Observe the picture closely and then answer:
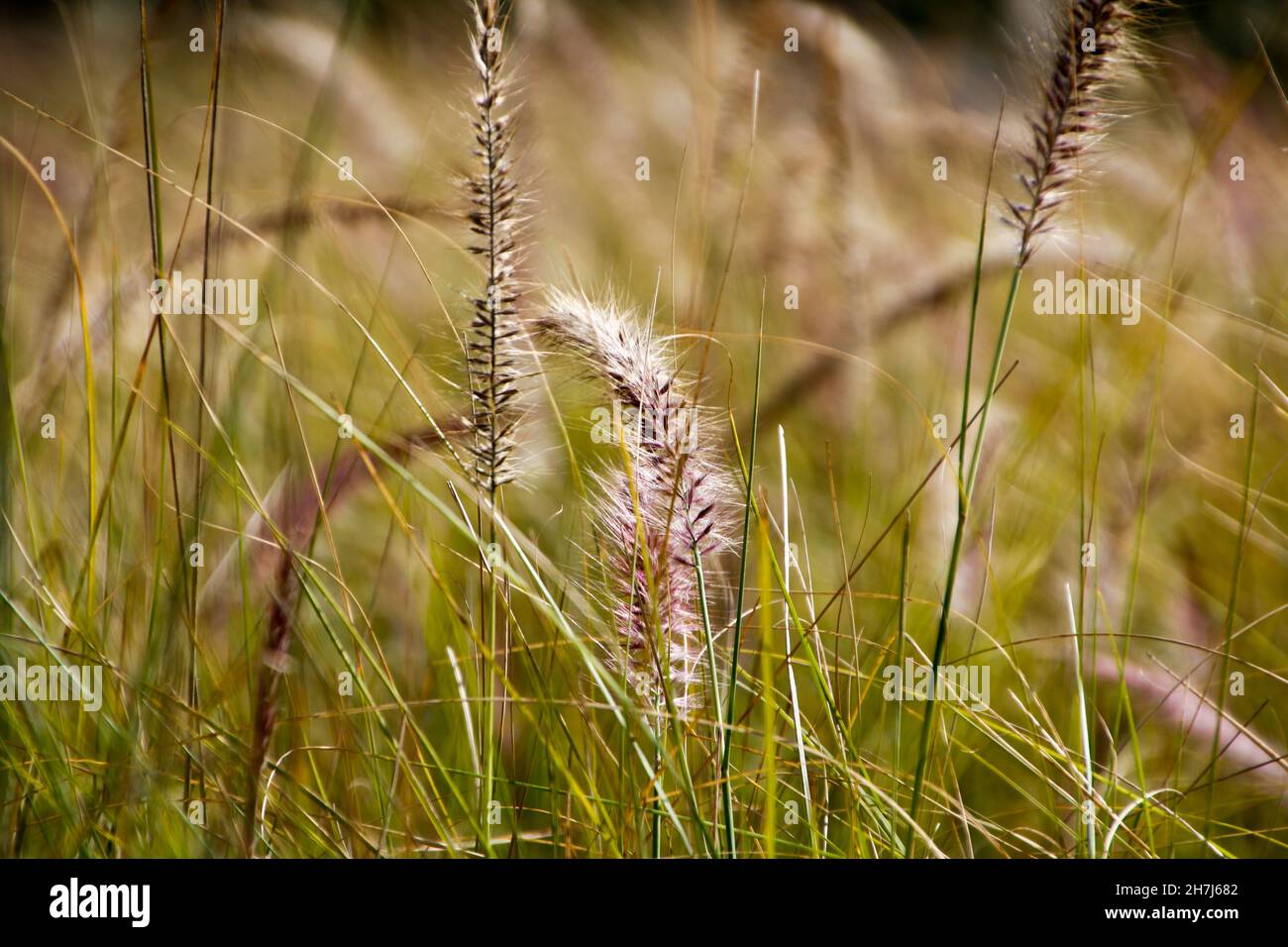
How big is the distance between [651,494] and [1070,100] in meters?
0.43

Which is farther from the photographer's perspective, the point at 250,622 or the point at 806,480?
the point at 806,480

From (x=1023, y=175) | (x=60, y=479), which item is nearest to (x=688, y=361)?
(x=1023, y=175)

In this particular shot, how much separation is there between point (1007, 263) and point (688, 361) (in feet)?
1.34

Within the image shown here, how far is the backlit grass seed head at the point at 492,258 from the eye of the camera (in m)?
0.63

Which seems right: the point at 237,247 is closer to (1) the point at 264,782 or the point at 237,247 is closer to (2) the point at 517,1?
(2) the point at 517,1

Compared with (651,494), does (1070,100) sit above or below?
above

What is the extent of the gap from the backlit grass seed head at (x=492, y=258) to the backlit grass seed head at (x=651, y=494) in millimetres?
51

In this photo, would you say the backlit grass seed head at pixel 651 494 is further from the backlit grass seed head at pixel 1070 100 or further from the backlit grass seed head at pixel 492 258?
the backlit grass seed head at pixel 1070 100

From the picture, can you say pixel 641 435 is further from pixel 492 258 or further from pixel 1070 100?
pixel 1070 100

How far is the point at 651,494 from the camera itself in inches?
26.2

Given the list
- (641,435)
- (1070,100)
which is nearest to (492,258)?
(641,435)

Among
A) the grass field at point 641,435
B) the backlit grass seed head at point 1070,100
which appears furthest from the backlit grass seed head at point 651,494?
the backlit grass seed head at point 1070,100

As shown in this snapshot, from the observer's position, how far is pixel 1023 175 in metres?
0.65

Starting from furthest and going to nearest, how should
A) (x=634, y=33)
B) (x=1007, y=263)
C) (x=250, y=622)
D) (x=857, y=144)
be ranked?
(x=634, y=33), (x=857, y=144), (x=1007, y=263), (x=250, y=622)
